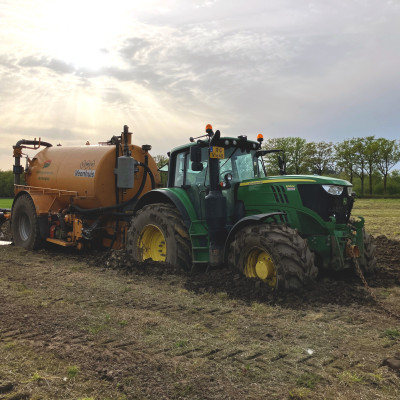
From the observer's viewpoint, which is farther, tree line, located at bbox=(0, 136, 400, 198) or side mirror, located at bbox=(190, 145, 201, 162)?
tree line, located at bbox=(0, 136, 400, 198)

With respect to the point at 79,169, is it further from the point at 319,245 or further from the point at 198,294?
the point at 319,245

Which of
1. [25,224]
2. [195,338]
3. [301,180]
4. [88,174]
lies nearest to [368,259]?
[301,180]

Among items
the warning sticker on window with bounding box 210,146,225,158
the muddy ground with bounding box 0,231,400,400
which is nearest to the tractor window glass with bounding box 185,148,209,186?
the warning sticker on window with bounding box 210,146,225,158

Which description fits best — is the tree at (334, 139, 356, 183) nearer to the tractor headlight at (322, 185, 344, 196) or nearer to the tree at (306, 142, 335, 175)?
the tree at (306, 142, 335, 175)

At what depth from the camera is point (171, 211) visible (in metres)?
7.72

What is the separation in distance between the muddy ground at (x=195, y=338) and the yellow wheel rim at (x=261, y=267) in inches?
7.5

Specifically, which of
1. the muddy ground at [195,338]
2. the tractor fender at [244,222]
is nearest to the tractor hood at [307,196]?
the tractor fender at [244,222]

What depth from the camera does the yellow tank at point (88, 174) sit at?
10.1 meters

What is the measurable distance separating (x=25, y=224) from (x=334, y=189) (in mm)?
8598

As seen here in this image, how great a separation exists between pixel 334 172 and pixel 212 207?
169 feet

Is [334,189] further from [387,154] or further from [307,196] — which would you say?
[387,154]

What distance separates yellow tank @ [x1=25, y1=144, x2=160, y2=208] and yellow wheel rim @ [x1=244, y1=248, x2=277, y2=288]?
4976mm

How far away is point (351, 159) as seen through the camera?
54.7 meters

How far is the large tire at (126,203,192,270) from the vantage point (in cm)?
738
